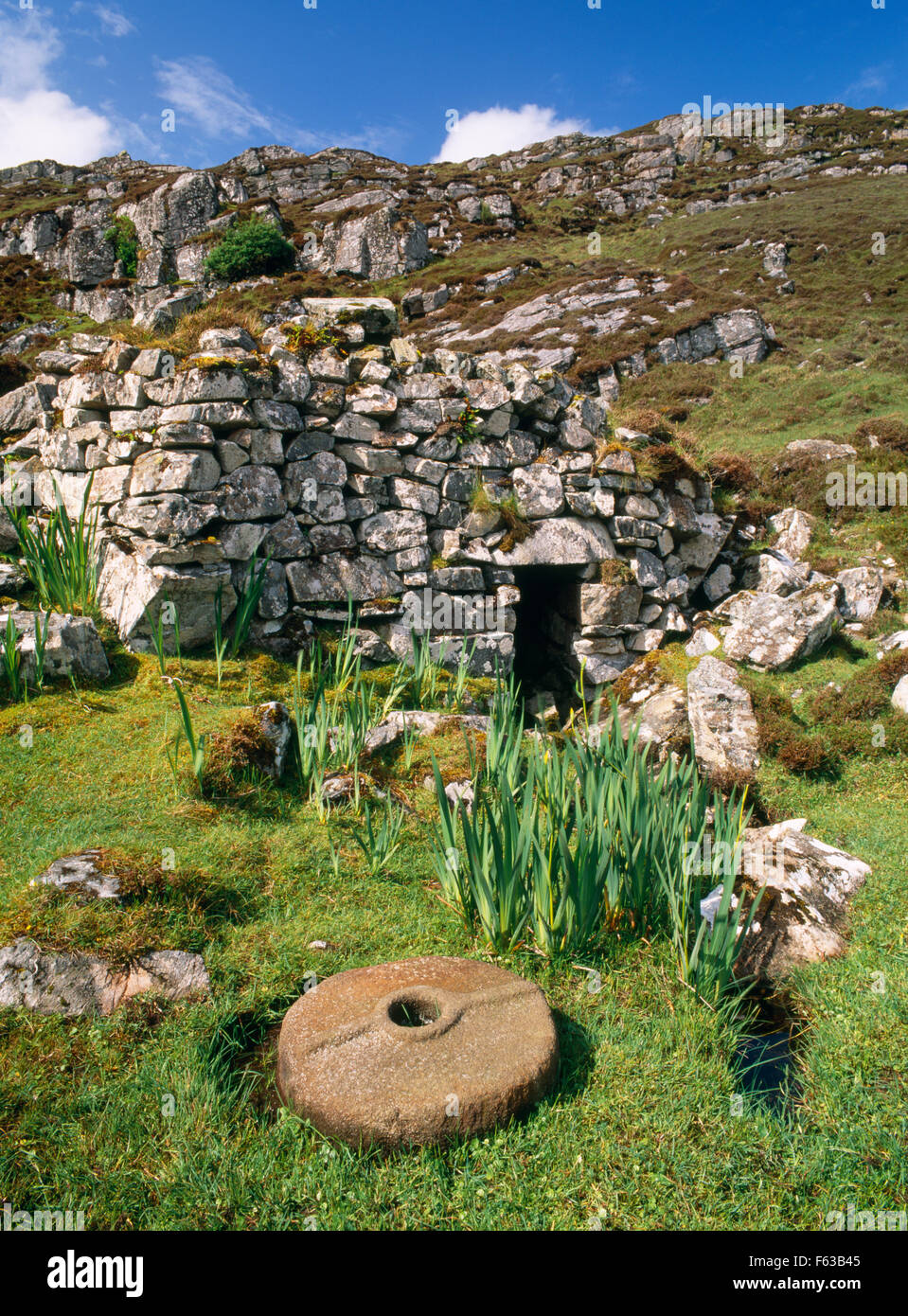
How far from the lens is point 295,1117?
2.97 meters

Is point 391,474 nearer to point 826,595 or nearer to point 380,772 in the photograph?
point 380,772

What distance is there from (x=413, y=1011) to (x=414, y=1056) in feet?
1.41

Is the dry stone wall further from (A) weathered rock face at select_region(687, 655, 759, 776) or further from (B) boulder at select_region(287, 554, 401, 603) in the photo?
(A) weathered rock face at select_region(687, 655, 759, 776)

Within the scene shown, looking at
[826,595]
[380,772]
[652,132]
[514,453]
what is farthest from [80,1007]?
[652,132]

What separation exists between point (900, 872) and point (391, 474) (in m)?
6.60

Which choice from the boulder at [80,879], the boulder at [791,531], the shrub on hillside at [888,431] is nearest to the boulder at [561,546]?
the boulder at [791,531]

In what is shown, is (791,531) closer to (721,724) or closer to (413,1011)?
(721,724)

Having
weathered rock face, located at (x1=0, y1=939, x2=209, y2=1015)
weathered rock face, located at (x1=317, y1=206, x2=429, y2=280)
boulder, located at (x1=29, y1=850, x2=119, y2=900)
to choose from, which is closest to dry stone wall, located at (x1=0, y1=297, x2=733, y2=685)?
boulder, located at (x1=29, y1=850, x2=119, y2=900)

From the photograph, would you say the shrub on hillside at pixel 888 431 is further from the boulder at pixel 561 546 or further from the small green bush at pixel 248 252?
the small green bush at pixel 248 252

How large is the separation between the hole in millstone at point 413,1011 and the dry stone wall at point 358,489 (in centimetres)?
436

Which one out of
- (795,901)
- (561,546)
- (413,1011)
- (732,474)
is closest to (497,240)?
(732,474)

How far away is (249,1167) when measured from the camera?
2.75 metres

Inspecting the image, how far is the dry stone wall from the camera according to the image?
7.62m

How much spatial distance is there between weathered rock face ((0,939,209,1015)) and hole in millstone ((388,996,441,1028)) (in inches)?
41.4
